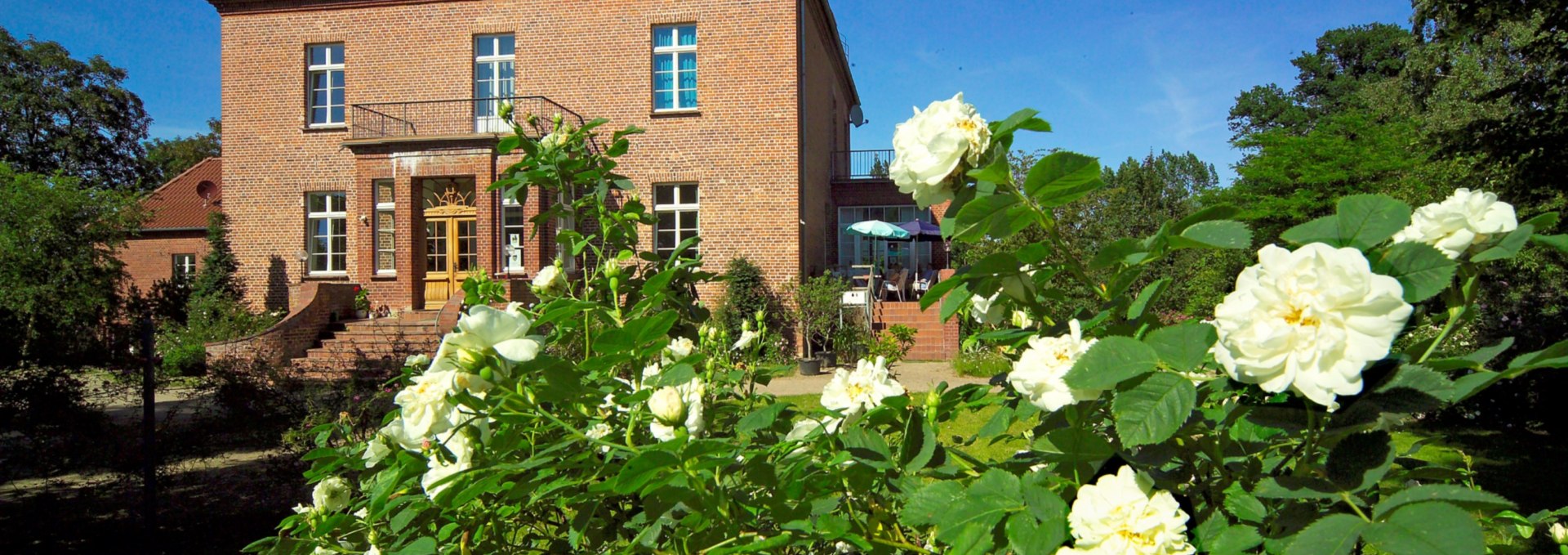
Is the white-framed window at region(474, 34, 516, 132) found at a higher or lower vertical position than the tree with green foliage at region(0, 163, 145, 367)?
higher

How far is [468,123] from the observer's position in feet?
51.5

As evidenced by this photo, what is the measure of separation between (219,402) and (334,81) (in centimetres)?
1343

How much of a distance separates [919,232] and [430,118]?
31.8ft

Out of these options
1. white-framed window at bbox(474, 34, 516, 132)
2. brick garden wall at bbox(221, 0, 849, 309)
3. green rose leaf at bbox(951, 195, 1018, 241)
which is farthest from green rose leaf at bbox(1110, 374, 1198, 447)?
white-framed window at bbox(474, 34, 516, 132)

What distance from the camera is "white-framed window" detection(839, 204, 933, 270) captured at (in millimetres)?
19578

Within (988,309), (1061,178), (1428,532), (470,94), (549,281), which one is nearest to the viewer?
(1428,532)

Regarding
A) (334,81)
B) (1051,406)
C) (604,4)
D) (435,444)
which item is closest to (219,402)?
(435,444)

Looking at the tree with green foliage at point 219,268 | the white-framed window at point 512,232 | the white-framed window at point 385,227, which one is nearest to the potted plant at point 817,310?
the white-framed window at point 512,232

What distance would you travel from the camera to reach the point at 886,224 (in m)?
17.5

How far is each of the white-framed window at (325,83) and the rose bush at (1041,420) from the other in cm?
1721

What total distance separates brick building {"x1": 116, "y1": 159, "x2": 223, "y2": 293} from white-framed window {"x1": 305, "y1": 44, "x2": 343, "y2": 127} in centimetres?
712

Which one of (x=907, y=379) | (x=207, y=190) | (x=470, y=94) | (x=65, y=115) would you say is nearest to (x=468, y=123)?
(x=470, y=94)

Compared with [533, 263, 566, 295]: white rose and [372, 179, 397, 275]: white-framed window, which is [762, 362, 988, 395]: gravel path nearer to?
[372, 179, 397, 275]: white-framed window

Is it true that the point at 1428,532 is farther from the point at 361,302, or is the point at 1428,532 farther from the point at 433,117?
the point at 433,117
